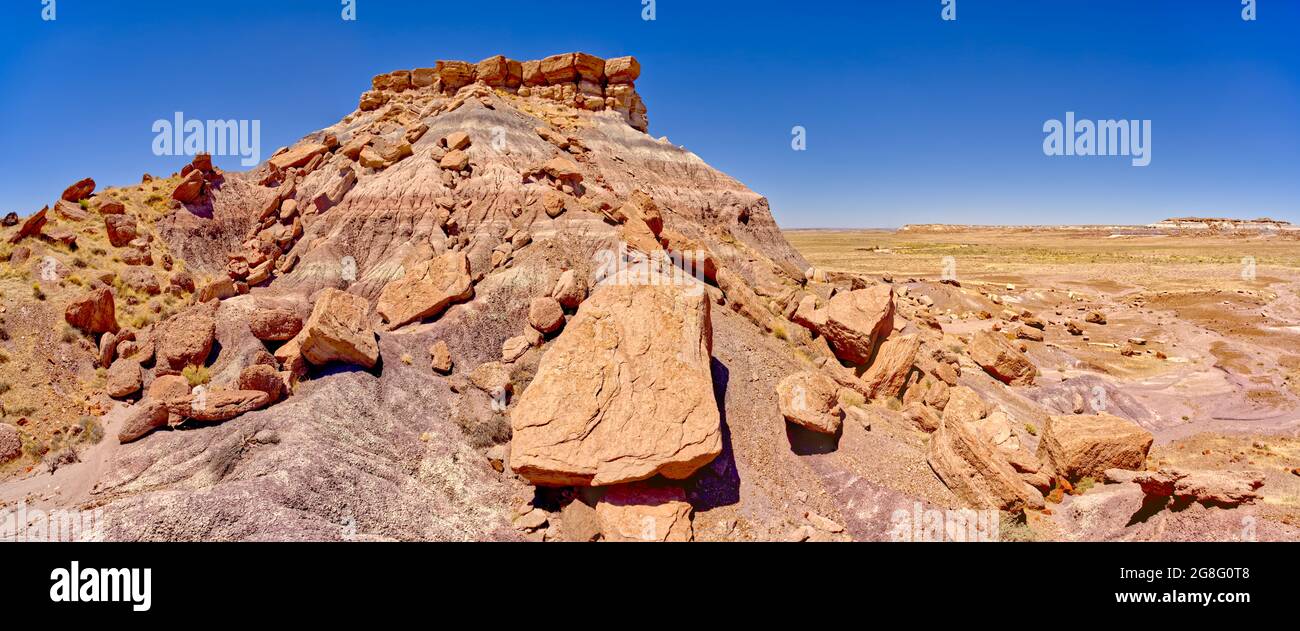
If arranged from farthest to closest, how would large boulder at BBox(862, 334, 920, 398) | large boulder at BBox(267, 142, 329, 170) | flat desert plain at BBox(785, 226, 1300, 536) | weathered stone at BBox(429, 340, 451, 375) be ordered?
large boulder at BBox(267, 142, 329, 170)
flat desert plain at BBox(785, 226, 1300, 536)
large boulder at BBox(862, 334, 920, 398)
weathered stone at BBox(429, 340, 451, 375)

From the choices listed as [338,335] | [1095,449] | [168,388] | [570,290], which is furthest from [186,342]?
[1095,449]

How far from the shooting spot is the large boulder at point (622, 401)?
10.0 meters

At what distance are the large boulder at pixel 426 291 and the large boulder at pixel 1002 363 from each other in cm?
1909

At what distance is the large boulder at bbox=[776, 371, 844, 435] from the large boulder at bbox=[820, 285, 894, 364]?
3.48 metres

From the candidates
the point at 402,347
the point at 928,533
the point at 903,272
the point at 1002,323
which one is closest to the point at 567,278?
the point at 402,347

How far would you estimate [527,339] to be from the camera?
14.9m

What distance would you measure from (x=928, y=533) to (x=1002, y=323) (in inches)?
988

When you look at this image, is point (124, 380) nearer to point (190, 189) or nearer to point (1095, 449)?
point (190, 189)

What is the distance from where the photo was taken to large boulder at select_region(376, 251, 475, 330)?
52.5 feet

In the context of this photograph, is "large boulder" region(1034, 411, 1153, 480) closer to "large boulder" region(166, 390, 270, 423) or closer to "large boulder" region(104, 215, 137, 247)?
"large boulder" region(166, 390, 270, 423)

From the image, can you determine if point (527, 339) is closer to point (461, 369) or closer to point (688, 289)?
point (461, 369)

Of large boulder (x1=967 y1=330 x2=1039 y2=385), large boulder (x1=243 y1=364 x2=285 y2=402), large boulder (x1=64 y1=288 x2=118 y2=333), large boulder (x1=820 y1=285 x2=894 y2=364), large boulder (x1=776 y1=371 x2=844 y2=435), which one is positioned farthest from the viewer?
large boulder (x1=967 y1=330 x2=1039 y2=385)

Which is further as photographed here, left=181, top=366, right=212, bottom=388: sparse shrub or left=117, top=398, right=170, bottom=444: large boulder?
left=181, top=366, right=212, bottom=388: sparse shrub

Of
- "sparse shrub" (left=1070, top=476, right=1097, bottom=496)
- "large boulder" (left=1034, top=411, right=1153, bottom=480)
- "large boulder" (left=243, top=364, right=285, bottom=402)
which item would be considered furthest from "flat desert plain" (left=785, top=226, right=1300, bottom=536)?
"large boulder" (left=243, top=364, right=285, bottom=402)
